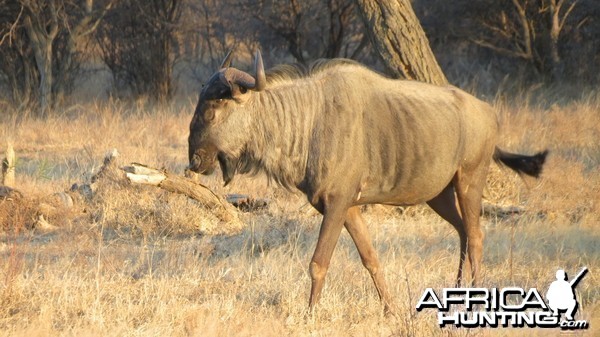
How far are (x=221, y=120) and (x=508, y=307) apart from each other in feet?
6.30

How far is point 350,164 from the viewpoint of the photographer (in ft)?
17.7

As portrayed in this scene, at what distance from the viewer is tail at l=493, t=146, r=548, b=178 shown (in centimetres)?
647

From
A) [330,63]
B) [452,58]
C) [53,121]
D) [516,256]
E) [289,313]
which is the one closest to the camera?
[289,313]

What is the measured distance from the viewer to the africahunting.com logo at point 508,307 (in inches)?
194

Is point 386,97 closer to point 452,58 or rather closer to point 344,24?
point 344,24

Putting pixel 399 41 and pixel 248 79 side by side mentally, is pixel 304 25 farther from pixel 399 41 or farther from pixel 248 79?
pixel 248 79

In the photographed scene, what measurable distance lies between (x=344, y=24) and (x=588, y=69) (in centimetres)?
531

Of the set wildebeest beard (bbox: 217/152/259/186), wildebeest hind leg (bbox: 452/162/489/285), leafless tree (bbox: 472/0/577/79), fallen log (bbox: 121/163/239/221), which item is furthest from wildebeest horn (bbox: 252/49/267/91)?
leafless tree (bbox: 472/0/577/79)

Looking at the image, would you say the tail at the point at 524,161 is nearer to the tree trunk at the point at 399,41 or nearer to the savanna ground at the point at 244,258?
the savanna ground at the point at 244,258

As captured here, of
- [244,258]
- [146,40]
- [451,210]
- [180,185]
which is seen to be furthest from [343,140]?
[146,40]

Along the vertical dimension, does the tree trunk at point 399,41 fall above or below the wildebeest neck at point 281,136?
above

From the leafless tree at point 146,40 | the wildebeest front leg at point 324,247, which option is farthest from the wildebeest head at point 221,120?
the leafless tree at point 146,40

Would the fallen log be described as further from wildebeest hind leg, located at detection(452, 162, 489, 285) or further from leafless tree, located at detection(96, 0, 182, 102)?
leafless tree, located at detection(96, 0, 182, 102)

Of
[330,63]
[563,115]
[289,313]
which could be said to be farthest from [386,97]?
[563,115]
